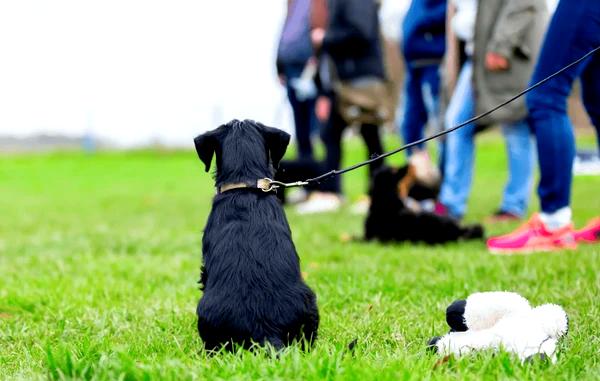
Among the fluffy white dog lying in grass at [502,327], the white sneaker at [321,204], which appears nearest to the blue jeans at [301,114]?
the white sneaker at [321,204]

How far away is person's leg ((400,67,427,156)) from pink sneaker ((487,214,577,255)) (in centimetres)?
289

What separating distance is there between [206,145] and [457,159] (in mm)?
4318

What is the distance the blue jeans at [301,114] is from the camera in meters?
8.57

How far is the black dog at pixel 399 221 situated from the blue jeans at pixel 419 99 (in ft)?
6.24

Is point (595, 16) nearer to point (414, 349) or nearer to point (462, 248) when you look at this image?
point (462, 248)

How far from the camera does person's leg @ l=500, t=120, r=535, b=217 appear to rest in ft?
21.9

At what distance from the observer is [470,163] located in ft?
22.5

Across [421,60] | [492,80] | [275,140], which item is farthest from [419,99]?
[275,140]

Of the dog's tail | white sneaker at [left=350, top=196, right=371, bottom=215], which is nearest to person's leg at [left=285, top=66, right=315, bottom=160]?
white sneaker at [left=350, top=196, right=371, bottom=215]

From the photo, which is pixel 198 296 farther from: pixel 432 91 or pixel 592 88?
pixel 432 91

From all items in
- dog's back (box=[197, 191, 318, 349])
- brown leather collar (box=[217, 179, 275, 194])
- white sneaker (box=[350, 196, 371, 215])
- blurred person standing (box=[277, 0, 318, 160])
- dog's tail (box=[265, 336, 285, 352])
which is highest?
blurred person standing (box=[277, 0, 318, 160])

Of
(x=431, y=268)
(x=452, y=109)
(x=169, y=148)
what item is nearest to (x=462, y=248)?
(x=431, y=268)

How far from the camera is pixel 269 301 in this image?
2432mm

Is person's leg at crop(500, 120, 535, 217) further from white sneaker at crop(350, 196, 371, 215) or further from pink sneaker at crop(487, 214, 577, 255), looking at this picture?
pink sneaker at crop(487, 214, 577, 255)
